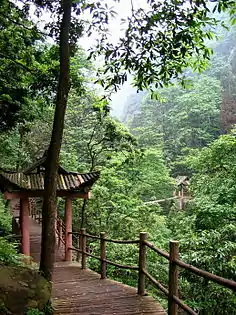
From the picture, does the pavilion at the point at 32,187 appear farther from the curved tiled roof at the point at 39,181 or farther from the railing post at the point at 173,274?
the railing post at the point at 173,274

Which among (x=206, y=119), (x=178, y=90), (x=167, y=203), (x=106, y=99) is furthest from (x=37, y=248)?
(x=178, y=90)

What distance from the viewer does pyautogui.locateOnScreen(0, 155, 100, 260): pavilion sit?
8445mm

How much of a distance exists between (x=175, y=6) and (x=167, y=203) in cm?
1867

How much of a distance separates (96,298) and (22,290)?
1.34m

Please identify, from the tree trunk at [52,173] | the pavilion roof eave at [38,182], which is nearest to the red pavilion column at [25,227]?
the pavilion roof eave at [38,182]

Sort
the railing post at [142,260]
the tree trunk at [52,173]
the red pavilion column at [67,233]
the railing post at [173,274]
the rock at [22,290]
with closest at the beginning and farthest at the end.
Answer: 1. the railing post at [173,274]
2. the rock at [22,290]
3. the tree trunk at [52,173]
4. the railing post at [142,260]
5. the red pavilion column at [67,233]

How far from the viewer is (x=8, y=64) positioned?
7656 mm

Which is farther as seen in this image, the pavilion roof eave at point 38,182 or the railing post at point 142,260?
the pavilion roof eave at point 38,182

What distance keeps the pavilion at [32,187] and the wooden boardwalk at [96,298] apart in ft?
7.02

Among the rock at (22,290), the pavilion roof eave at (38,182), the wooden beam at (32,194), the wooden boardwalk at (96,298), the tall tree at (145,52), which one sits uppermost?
the tall tree at (145,52)

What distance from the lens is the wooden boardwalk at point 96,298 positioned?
4.35 metres

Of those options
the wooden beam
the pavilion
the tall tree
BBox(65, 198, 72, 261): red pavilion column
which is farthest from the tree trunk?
BBox(65, 198, 72, 261): red pavilion column

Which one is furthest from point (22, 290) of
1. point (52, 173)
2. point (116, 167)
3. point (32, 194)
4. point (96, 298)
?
point (116, 167)

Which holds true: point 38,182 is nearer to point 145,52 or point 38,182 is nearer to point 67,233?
point 67,233
